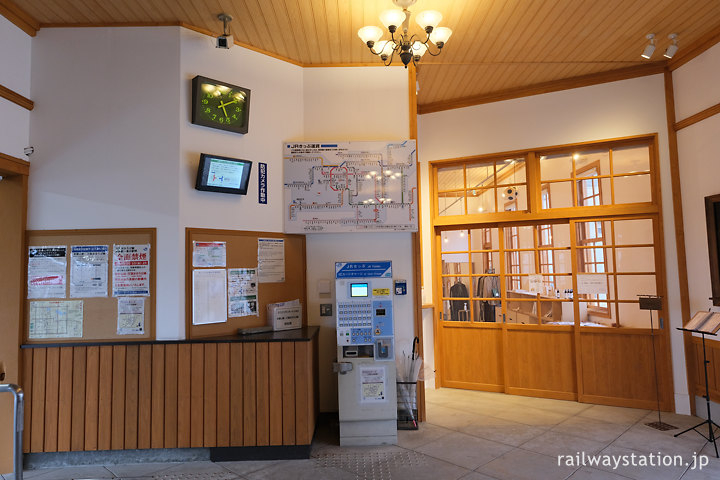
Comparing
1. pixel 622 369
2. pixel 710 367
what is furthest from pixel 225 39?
pixel 710 367

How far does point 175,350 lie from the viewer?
360 centimetres

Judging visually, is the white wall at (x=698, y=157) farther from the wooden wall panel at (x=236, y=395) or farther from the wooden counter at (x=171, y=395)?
the wooden wall panel at (x=236, y=395)

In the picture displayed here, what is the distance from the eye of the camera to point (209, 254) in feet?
12.6

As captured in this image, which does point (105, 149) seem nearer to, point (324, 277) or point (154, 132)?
point (154, 132)

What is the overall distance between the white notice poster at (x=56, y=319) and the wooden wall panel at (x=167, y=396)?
13cm

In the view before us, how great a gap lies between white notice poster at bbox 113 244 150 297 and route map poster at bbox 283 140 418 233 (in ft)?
4.37

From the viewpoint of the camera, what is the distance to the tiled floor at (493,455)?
10.8 feet

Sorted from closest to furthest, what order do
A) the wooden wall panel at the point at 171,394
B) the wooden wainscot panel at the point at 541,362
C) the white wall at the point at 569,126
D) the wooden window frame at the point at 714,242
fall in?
1. the wooden wall panel at the point at 171,394
2. the wooden window frame at the point at 714,242
3. the white wall at the point at 569,126
4. the wooden wainscot panel at the point at 541,362

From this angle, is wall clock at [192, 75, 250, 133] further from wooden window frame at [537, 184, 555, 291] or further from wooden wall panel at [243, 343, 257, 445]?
wooden window frame at [537, 184, 555, 291]

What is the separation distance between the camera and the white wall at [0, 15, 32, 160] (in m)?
3.46


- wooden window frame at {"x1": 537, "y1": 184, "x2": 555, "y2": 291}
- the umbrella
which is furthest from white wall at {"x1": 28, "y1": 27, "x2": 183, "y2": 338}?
wooden window frame at {"x1": 537, "y1": 184, "x2": 555, "y2": 291}

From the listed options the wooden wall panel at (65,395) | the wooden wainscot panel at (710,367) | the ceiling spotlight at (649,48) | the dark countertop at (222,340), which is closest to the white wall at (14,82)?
the dark countertop at (222,340)

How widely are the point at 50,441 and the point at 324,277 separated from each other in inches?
105

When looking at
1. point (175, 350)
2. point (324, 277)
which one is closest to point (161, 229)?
point (175, 350)
